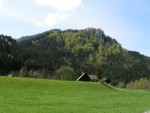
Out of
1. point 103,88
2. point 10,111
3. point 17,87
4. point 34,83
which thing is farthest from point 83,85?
point 10,111

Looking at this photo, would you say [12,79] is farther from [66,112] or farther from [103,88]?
[66,112]

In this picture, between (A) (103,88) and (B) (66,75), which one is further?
(B) (66,75)

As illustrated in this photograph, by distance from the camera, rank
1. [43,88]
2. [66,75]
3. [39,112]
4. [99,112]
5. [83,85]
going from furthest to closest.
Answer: [66,75]
[83,85]
[43,88]
[99,112]
[39,112]

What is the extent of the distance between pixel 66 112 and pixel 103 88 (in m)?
56.7

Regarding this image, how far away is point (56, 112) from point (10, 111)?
12.7 feet

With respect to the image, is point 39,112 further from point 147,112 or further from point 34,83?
point 34,83

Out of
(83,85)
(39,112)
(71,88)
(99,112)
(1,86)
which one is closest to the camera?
(39,112)

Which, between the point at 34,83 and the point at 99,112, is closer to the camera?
the point at 99,112

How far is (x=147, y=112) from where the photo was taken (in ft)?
113

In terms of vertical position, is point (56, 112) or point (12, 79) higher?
point (12, 79)

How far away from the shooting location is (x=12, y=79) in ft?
242

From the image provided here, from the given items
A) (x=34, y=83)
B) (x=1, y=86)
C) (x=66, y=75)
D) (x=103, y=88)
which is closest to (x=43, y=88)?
(x=34, y=83)

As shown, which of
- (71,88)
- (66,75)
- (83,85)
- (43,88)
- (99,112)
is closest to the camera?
(99,112)

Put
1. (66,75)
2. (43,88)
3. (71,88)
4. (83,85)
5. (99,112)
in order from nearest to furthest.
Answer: (99,112) → (43,88) → (71,88) → (83,85) → (66,75)
